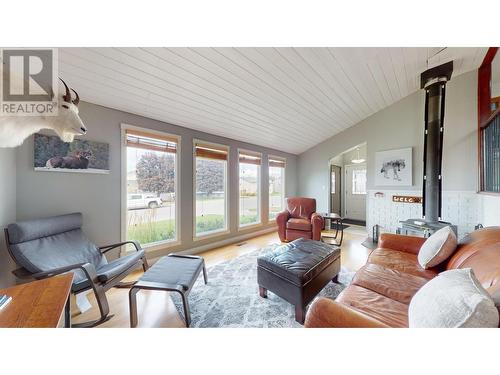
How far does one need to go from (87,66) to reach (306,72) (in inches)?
87.4

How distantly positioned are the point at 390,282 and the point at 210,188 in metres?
2.83

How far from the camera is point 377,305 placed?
116cm

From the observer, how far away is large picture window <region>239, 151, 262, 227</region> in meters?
4.04

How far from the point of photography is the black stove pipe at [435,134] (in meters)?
2.80

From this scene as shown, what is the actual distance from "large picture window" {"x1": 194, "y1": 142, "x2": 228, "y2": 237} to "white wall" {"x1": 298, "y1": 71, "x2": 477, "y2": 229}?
9.31 feet

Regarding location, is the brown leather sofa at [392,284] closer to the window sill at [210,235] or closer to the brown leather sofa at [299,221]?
the brown leather sofa at [299,221]

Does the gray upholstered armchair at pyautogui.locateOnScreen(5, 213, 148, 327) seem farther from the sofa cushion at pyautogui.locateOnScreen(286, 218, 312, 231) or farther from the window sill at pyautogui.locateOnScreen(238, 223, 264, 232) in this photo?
the sofa cushion at pyautogui.locateOnScreen(286, 218, 312, 231)

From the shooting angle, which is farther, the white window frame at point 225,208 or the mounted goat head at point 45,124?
the white window frame at point 225,208

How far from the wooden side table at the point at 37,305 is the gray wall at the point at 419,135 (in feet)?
16.1

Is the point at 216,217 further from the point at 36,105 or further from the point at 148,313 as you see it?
the point at 36,105

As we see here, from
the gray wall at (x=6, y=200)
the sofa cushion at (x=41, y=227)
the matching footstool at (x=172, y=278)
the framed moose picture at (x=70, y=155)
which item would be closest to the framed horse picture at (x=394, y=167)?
the matching footstool at (x=172, y=278)
